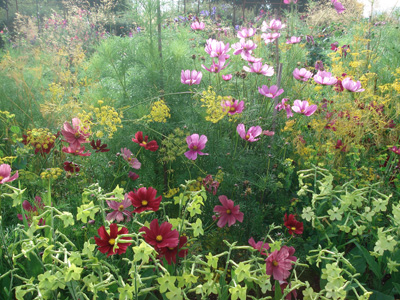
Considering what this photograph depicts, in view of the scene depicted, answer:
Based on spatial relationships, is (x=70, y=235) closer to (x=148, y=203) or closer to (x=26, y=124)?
(x=148, y=203)

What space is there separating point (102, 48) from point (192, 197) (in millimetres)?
1864

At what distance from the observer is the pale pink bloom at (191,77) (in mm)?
2254

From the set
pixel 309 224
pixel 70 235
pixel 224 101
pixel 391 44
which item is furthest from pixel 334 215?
pixel 391 44

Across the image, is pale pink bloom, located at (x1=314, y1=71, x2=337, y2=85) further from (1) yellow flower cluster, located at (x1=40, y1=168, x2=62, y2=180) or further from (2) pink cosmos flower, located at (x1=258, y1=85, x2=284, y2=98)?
(1) yellow flower cluster, located at (x1=40, y1=168, x2=62, y2=180)

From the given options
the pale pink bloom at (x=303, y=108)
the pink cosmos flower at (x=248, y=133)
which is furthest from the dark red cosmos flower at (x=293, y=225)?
the pale pink bloom at (x=303, y=108)

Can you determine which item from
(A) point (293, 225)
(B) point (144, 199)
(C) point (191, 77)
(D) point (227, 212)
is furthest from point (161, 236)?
(C) point (191, 77)

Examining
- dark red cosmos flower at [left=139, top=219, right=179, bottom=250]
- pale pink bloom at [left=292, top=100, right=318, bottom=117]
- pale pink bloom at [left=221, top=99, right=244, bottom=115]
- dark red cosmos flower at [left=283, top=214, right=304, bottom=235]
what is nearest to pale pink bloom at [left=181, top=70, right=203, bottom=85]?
pale pink bloom at [left=221, top=99, right=244, bottom=115]

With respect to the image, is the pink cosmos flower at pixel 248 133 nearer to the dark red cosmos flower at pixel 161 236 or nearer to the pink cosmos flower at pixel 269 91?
the pink cosmos flower at pixel 269 91

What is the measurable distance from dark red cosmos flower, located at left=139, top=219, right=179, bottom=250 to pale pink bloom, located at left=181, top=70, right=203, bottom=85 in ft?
4.08

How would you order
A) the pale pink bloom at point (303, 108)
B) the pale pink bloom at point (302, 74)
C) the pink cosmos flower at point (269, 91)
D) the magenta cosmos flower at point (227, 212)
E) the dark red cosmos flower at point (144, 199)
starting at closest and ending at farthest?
the dark red cosmos flower at point (144, 199) → the magenta cosmos flower at point (227, 212) → the pale pink bloom at point (303, 108) → the pink cosmos flower at point (269, 91) → the pale pink bloom at point (302, 74)

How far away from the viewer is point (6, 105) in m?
3.29

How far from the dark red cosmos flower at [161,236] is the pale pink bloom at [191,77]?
124 centimetres

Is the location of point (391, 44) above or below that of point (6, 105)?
above

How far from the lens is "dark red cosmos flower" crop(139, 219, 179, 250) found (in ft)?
3.97
